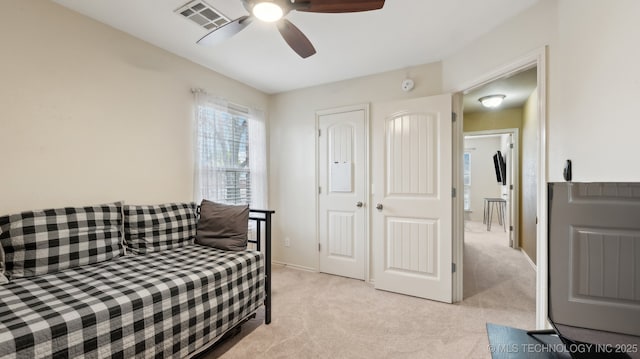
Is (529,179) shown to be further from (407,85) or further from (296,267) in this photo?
(296,267)

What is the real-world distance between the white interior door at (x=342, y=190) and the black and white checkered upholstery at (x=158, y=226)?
1591 millimetres

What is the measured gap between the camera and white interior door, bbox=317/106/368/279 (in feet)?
10.3

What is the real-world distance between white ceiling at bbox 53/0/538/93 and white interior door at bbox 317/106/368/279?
1.95 feet

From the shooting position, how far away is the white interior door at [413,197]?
8.45 feet

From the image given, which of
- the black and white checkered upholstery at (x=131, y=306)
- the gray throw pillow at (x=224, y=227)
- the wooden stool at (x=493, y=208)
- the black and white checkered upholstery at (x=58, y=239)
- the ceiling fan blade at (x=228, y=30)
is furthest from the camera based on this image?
the wooden stool at (x=493, y=208)

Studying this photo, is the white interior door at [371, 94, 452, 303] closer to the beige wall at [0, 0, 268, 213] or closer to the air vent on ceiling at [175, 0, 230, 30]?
the air vent on ceiling at [175, 0, 230, 30]

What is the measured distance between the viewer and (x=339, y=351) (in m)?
1.85

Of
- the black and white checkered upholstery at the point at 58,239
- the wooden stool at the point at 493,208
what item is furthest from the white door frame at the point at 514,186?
the black and white checkered upholstery at the point at 58,239

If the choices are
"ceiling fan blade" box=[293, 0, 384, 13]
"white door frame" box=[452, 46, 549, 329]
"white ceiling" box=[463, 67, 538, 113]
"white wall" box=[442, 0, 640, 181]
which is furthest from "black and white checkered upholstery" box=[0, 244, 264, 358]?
"white ceiling" box=[463, 67, 538, 113]

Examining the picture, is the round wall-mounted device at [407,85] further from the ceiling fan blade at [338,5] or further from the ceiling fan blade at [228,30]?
the ceiling fan blade at [228,30]

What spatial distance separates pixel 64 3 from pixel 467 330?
12.6 feet

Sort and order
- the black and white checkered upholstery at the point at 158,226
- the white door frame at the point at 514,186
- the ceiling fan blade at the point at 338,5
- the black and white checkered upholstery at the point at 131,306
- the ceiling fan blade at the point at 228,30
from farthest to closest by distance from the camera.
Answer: the white door frame at the point at 514,186
the black and white checkered upholstery at the point at 158,226
the ceiling fan blade at the point at 228,30
the ceiling fan blade at the point at 338,5
the black and white checkered upholstery at the point at 131,306

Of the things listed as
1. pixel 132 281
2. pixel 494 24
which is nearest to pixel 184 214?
pixel 132 281

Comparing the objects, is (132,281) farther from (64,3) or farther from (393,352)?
(64,3)
